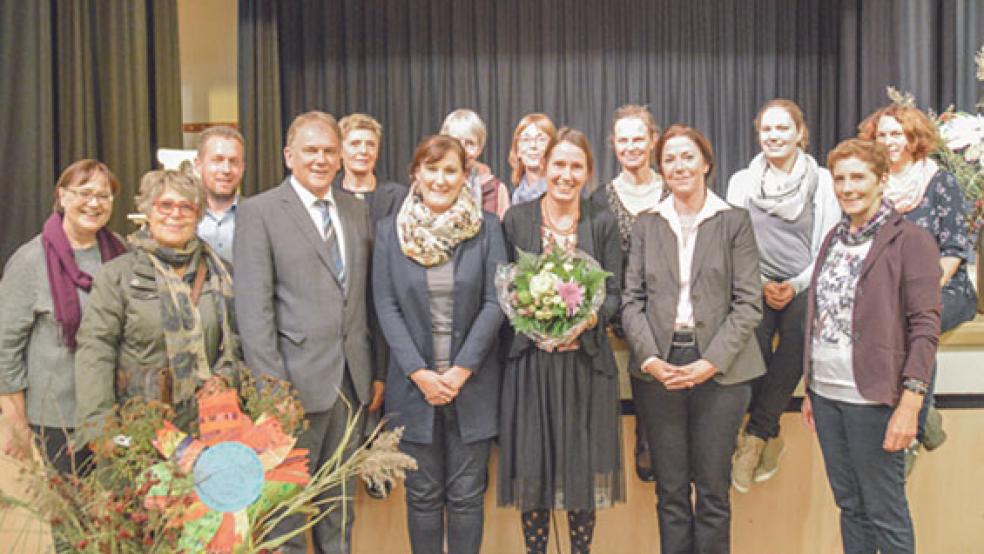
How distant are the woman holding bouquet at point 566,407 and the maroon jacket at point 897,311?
2.61ft

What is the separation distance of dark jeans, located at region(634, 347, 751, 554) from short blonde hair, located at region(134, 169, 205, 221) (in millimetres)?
1573

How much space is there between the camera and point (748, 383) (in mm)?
2967

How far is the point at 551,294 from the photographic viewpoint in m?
2.73

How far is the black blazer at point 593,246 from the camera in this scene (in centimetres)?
294

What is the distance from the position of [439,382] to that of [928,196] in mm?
1932

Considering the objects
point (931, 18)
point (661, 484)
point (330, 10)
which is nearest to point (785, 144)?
point (661, 484)

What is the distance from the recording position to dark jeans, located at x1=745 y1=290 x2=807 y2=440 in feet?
10.8

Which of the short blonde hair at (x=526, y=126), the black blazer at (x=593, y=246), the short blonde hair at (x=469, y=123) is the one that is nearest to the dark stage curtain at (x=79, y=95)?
the short blonde hair at (x=469, y=123)

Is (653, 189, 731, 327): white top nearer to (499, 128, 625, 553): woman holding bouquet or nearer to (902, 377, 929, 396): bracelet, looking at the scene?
(499, 128, 625, 553): woman holding bouquet

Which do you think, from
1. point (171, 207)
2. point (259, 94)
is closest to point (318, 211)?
point (171, 207)

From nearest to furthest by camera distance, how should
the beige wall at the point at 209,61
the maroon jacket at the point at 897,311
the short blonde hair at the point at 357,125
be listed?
the maroon jacket at the point at 897,311, the short blonde hair at the point at 357,125, the beige wall at the point at 209,61

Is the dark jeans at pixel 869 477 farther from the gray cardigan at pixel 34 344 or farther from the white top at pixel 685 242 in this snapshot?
the gray cardigan at pixel 34 344

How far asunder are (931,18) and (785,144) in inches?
152

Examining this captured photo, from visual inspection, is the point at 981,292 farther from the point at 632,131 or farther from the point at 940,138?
the point at 632,131
